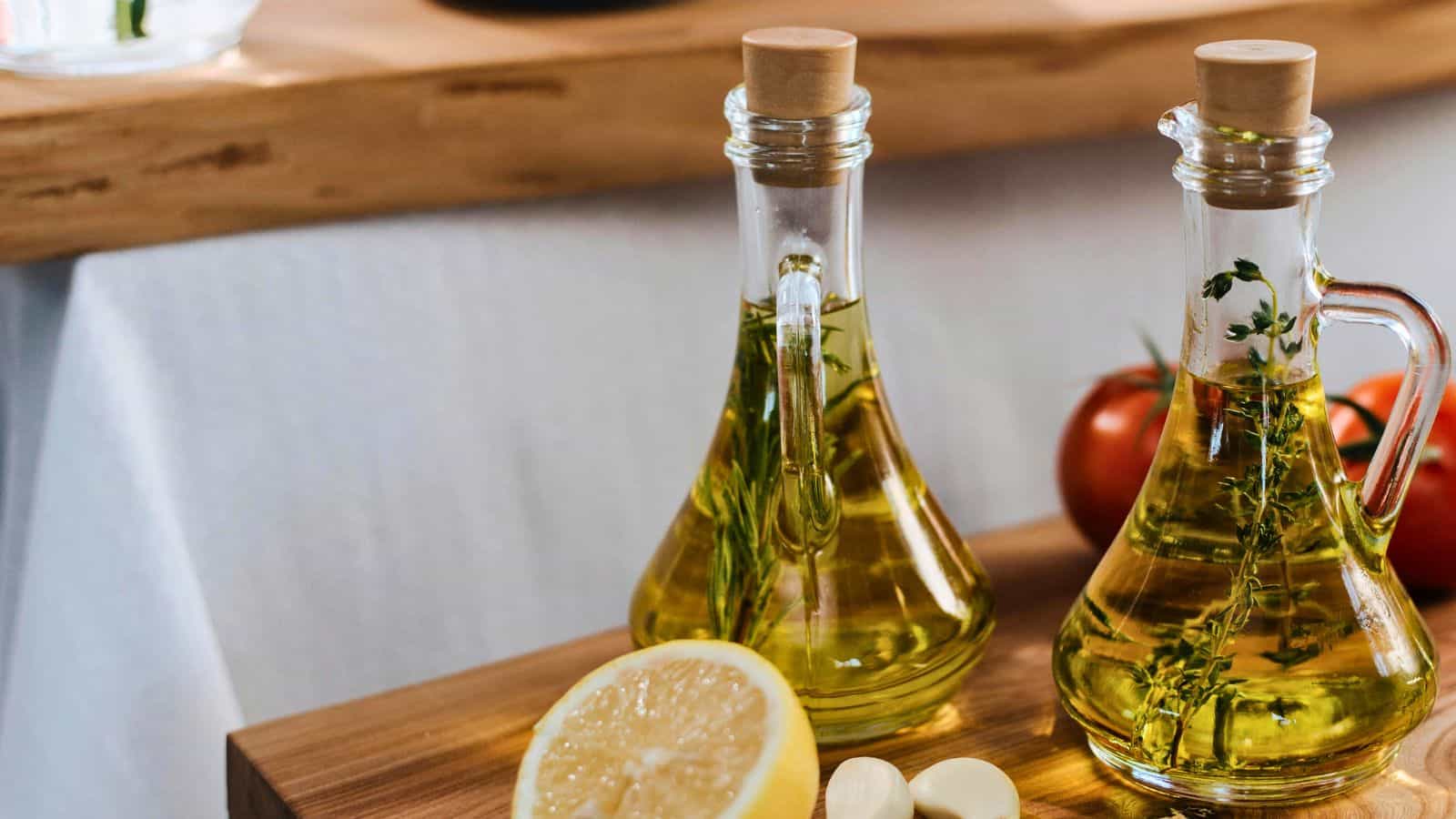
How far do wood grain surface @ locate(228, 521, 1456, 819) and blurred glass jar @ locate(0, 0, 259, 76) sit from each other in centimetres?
32

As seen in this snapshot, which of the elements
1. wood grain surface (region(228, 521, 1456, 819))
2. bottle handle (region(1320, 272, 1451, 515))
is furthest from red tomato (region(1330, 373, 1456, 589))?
bottle handle (region(1320, 272, 1451, 515))

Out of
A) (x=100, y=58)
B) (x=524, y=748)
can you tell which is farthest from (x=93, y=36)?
(x=524, y=748)

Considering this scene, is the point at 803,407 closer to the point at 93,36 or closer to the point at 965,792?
the point at 965,792

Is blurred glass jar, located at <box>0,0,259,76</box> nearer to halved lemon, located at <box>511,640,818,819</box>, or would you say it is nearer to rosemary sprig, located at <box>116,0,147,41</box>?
rosemary sprig, located at <box>116,0,147,41</box>

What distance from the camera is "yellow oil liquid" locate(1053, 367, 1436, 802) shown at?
0.42 metres

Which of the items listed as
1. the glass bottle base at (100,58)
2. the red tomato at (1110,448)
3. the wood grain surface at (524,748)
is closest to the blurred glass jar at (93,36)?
the glass bottle base at (100,58)

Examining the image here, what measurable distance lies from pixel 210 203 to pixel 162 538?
15 centimetres

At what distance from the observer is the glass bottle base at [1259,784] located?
1.42 feet

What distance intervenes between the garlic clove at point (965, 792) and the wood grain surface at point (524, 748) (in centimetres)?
2

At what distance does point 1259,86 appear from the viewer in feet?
1.29

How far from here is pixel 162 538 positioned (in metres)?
0.62

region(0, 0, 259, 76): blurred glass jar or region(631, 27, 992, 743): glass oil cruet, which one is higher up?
region(0, 0, 259, 76): blurred glass jar

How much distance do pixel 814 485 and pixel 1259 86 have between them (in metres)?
0.16

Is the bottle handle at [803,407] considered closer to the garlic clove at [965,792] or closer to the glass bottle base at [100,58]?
the garlic clove at [965,792]
